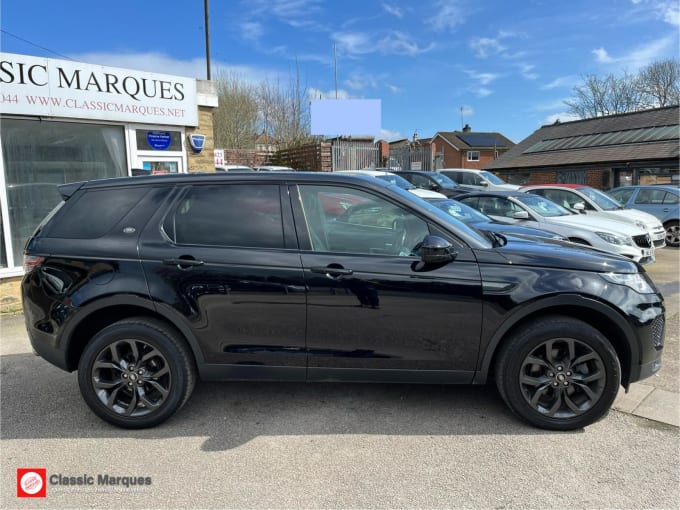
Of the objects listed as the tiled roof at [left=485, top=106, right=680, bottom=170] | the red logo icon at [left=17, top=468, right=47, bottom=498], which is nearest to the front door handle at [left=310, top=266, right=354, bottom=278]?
the red logo icon at [left=17, top=468, right=47, bottom=498]

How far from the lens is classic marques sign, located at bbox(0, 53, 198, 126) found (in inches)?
251

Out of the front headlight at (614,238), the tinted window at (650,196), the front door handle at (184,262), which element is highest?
the tinted window at (650,196)

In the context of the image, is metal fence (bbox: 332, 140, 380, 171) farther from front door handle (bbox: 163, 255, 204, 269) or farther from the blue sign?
front door handle (bbox: 163, 255, 204, 269)

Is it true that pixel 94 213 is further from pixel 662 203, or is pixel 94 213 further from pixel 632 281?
pixel 662 203

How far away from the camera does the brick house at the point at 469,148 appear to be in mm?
51438

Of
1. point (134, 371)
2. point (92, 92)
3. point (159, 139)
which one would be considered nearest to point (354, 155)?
point (159, 139)

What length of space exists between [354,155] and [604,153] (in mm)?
13912

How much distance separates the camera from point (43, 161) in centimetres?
704

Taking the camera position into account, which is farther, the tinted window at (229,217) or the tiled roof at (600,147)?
the tiled roof at (600,147)

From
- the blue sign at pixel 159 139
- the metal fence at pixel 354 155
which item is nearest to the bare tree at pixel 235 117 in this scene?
the metal fence at pixel 354 155

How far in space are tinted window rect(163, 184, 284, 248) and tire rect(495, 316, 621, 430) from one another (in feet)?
5.78

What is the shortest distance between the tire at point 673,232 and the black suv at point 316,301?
11096 millimetres

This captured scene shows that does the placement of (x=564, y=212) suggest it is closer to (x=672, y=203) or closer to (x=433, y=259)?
(x=672, y=203)

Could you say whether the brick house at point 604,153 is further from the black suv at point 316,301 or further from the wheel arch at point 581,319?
the black suv at point 316,301
